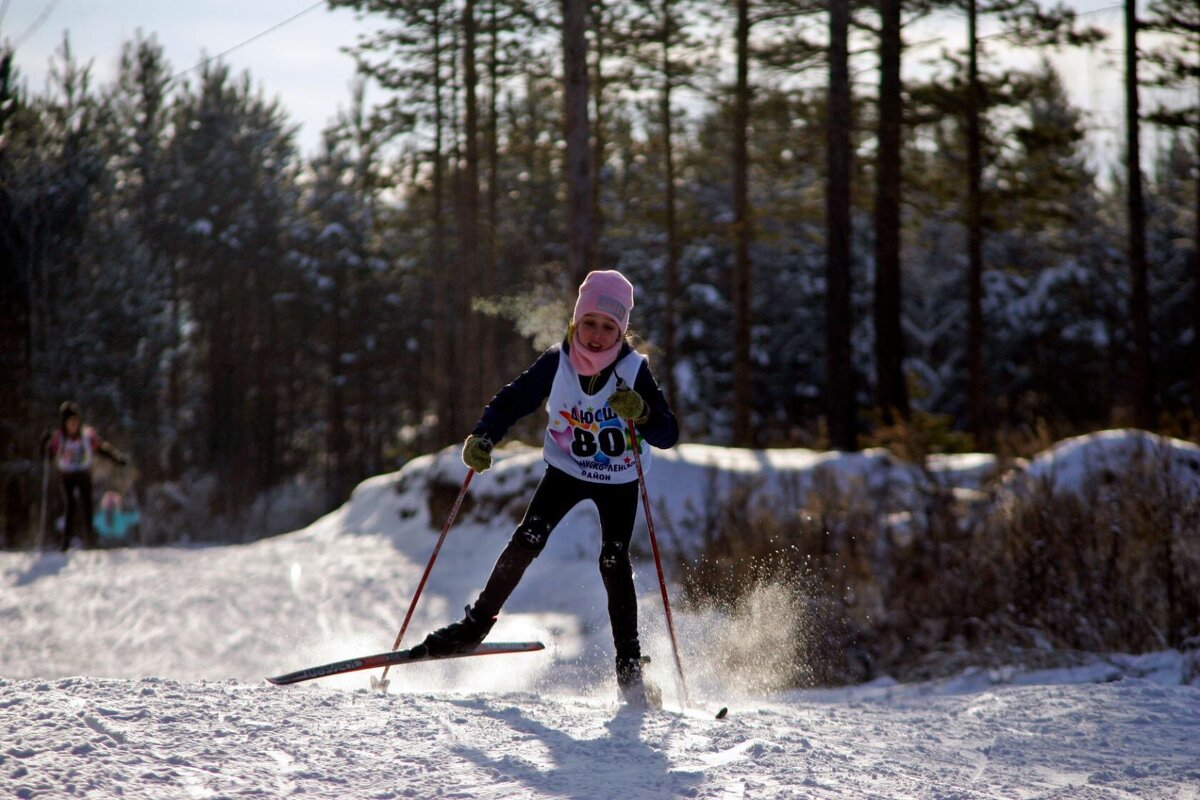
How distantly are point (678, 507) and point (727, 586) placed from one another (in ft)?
8.63

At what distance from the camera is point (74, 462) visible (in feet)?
46.8

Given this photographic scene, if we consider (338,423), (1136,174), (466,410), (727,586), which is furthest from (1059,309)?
(727,586)

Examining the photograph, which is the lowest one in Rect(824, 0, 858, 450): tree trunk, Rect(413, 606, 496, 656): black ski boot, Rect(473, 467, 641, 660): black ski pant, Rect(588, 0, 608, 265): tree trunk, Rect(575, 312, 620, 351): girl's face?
Rect(413, 606, 496, 656): black ski boot

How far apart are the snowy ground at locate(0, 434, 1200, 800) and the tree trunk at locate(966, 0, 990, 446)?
9961mm

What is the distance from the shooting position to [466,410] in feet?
74.1

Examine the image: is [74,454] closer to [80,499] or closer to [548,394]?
[80,499]

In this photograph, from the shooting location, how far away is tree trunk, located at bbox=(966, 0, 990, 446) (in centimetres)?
1792

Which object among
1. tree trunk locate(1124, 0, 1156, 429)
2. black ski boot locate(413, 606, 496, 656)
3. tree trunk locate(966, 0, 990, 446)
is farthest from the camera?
tree trunk locate(1124, 0, 1156, 429)

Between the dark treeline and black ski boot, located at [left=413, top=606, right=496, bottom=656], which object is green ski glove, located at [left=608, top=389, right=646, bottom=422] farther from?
the dark treeline

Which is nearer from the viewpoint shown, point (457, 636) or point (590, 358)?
point (590, 358)

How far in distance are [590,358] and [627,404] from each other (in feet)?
0.96

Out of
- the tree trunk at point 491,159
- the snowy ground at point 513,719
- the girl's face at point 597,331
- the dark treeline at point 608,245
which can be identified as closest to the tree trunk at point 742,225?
the dark treeline at point 608,245

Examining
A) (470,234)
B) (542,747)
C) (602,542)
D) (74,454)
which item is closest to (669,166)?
(470,234)

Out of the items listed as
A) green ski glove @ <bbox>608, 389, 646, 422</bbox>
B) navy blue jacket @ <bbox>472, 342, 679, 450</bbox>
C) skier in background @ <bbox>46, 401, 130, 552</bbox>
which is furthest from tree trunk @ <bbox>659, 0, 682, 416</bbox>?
green ski glove @ <bbox>608, 389, 646, 422</bbox>
